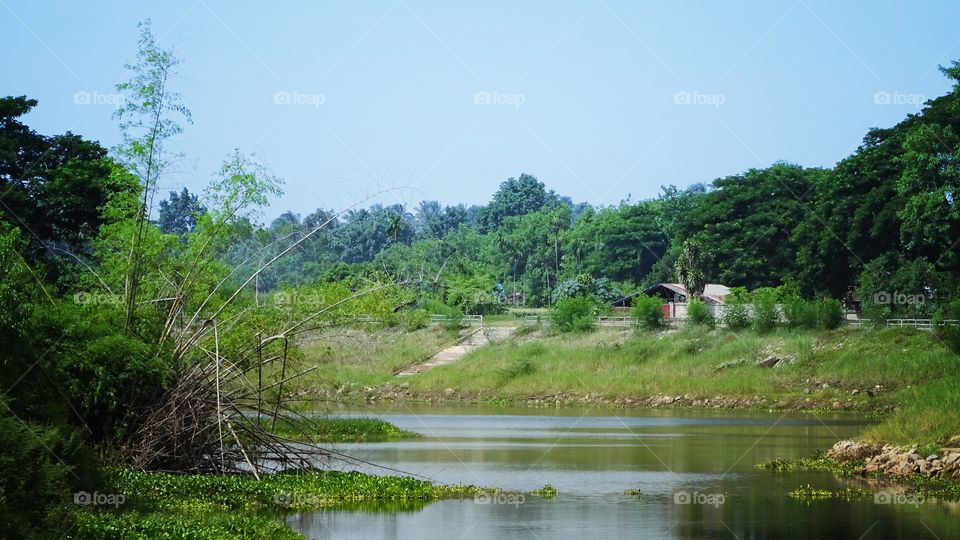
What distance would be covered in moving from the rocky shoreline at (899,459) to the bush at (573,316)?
4194cm

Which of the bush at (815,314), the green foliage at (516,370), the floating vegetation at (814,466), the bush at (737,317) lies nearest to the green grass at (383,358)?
the green foliage at (516,370)

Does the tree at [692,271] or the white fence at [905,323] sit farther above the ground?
the tree at [692,271]

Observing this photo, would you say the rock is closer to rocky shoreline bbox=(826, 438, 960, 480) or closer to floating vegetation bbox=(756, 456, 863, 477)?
rocky shoreline bbox=(826, 438, 960, 480)

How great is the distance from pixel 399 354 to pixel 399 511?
49688mm

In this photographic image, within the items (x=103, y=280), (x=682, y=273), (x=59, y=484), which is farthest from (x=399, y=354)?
(x=59, y=484)

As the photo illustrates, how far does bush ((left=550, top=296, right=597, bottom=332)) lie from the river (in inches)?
982

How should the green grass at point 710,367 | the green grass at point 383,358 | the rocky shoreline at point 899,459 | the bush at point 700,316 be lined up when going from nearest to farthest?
the rocky shoreline at point 899,459, the green grass at point 710,367, the green grass at point 383,358, the bush at point 700,316

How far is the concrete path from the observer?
238 ft

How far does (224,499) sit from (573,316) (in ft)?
177

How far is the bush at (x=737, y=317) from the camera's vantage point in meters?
69.8

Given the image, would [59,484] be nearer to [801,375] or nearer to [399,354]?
[801,375]

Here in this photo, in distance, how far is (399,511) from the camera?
976 inches

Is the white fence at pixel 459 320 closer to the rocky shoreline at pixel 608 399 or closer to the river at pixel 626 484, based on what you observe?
the rocky shoreline at pixel 608 399

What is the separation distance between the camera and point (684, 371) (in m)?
63.6
